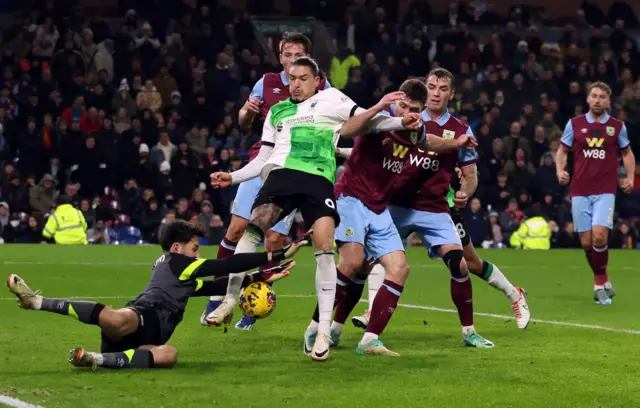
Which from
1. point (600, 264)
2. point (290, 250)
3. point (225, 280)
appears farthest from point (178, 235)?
point (600, 264)

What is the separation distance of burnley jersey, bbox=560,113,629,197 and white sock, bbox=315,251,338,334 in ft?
21.9

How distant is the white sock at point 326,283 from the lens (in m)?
8.81

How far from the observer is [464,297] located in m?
10.1

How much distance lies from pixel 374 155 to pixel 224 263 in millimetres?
1857

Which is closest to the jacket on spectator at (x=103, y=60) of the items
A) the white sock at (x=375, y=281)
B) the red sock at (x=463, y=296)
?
the white sock at (x=375, y=281)

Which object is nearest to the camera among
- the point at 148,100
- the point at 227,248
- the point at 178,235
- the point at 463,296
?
the point at 178,235

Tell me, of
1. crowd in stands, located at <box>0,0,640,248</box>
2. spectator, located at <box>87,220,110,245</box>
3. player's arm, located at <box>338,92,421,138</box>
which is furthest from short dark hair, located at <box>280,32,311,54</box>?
spectator, located at <box>87,220,110,245</box>

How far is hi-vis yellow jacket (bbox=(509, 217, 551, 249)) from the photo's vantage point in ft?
82.0

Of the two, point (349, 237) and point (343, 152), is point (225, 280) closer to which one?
point (349, 237)

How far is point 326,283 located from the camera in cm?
888

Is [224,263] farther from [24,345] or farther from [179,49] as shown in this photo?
[179,49]

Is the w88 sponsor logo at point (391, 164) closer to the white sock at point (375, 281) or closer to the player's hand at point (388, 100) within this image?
the player's hand at point (388, 100)

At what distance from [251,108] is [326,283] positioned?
2299 millimetres

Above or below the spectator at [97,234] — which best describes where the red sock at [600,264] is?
above
